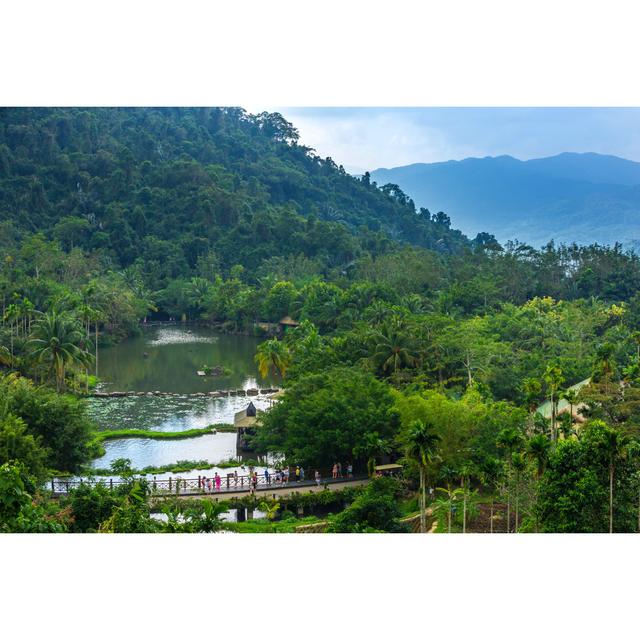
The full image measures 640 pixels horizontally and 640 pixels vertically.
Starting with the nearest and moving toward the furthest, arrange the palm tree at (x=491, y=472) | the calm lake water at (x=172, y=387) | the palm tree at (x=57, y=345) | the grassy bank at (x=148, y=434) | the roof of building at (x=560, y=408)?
the palm tree at (x=491, y=472) → the roof of building at (x=560, y=408) → the calm lake water at (x=172, y=387) → the grassy bank at (x=148, y=434) → the palm tree at (x=57, y=345)

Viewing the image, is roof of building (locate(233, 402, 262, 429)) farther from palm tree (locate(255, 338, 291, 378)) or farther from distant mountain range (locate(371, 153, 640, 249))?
distant mountain range (locate(371, 153, 640, 249))

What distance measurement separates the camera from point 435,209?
116875 mm

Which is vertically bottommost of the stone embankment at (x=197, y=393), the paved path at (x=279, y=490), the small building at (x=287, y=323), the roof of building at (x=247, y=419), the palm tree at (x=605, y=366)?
the paved path at (x=279, y=490)

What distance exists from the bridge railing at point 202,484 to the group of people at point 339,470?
14 centimetres

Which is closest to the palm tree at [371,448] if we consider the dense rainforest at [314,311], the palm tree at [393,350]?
the dense rainforest at [314,311]

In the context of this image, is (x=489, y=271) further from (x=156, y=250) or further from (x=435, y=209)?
(x=435, y=209)

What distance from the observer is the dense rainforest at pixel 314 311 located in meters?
13.8

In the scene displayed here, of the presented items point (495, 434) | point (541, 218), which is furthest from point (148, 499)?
point (541, 218)

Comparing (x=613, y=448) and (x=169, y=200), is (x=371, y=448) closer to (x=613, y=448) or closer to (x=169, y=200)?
(x=613, y=448)

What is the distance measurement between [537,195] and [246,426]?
91.8 m

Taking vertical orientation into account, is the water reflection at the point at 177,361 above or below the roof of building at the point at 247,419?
above

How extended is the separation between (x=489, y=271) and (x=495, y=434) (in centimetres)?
2591

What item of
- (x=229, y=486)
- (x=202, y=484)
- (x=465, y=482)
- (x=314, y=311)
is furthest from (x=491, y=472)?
(x=314, y=311)

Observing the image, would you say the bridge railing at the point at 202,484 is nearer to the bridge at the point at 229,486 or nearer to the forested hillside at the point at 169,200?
the bridge at the point at 229,486
